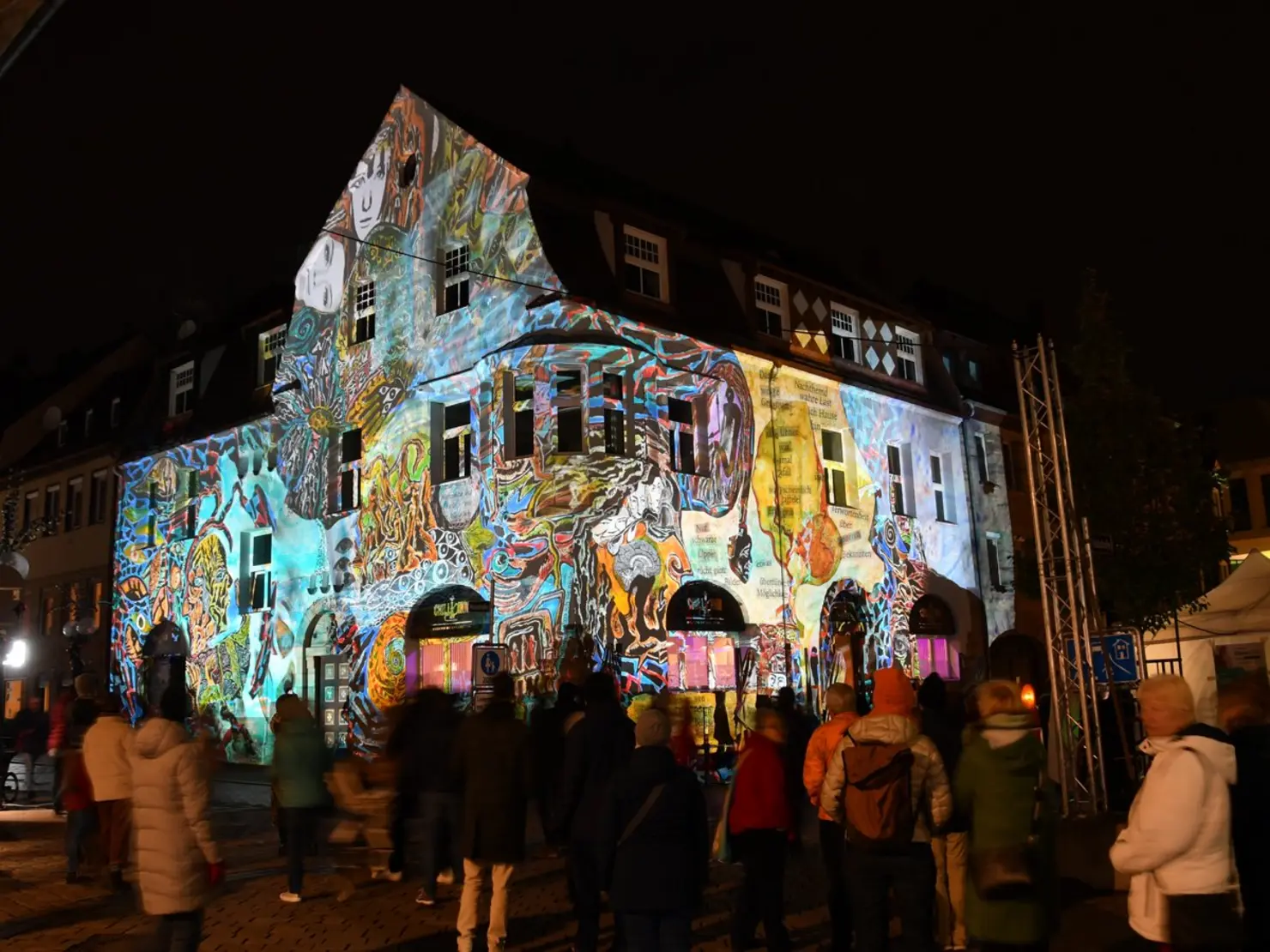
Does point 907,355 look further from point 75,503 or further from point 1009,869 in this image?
point 1009,869

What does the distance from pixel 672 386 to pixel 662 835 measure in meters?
18.2

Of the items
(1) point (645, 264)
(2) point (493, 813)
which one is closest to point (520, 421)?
(1) point (645, 264)

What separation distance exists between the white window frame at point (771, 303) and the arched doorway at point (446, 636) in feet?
28.7

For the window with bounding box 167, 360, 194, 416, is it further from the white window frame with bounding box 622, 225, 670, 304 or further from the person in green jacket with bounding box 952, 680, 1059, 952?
the person in green jacket with bounding box 952, 680, 1059, 952

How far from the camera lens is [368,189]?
2725cm

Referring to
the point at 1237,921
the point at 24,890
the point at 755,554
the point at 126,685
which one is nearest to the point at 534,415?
the point at 755,554

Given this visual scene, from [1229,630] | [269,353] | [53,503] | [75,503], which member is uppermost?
[269,353]

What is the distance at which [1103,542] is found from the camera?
15.1 metres

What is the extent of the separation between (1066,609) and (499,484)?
11.0 metres

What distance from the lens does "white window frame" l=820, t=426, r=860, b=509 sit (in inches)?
1087

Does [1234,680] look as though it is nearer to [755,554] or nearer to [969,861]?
[969,861]

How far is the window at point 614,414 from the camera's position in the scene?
2288 centimetres

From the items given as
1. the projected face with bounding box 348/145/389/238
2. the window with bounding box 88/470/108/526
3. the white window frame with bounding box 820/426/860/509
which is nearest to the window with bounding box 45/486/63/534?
the window with bounding box 88/470/108/526

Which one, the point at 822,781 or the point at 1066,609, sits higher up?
the point at 1066,609
